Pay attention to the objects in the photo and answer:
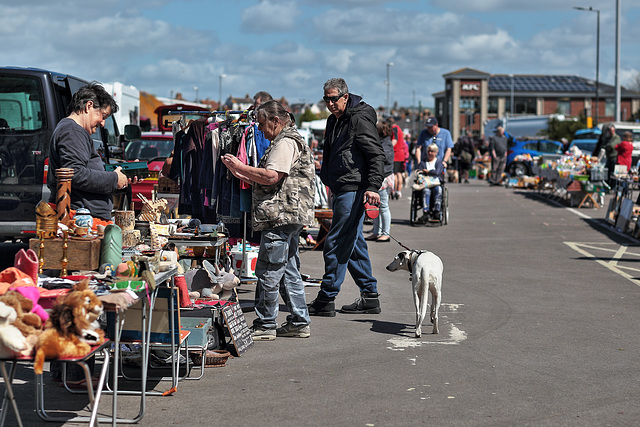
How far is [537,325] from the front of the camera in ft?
25.9

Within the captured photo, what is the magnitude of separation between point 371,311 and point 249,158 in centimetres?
197

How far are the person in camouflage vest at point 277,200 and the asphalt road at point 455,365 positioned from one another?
18.9 inches

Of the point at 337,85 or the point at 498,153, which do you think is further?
the point at 498,153

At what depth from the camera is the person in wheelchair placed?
16406mm

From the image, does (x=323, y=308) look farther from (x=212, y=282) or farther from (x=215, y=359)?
(x=215, y=359)

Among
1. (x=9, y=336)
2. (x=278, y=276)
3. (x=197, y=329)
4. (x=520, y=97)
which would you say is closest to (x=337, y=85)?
(x=278, y=276)

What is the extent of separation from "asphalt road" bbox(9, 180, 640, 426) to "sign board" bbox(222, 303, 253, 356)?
96 millimetres

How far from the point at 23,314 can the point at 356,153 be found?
4.43m

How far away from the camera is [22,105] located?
9953 millimetres

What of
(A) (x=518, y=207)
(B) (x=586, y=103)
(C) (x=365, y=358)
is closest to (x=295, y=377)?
(C) (x=365, y=358)

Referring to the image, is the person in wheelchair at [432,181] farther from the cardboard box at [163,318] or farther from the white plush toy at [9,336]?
the white plush toy at [9,336]

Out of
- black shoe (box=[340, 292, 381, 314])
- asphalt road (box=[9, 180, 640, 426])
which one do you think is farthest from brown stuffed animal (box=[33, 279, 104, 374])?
black shoe (box=[340, 292, 381, 314])

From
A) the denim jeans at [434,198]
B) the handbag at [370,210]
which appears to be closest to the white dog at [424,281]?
the handbag at [370,210]

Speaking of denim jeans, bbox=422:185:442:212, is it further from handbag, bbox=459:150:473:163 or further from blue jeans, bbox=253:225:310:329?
handbag, bbox=459:150:473:163
